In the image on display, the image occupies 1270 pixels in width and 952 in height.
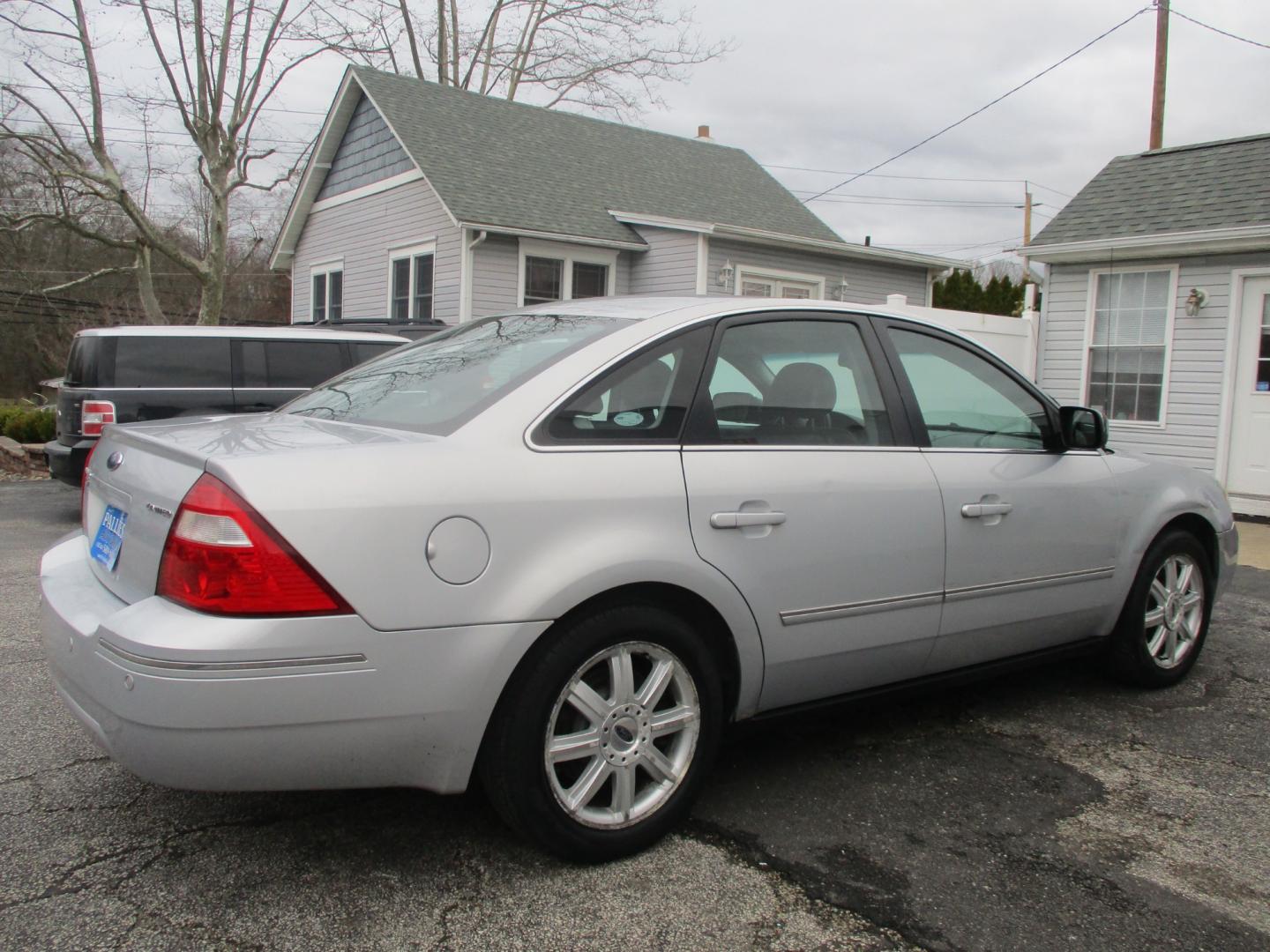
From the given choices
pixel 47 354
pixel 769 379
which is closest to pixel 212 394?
pixel 769 379

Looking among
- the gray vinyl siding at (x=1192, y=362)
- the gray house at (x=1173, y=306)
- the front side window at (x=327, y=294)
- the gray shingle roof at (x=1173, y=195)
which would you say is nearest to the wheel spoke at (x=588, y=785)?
the gray vinyl siding at (x=1192, y=362)

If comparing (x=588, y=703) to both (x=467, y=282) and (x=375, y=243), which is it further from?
(x=375, y=243)

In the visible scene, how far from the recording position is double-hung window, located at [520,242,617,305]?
1545 centimetres

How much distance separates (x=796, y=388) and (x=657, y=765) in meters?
1.26

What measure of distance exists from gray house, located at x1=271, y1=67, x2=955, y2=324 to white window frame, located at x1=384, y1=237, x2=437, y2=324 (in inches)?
1.2

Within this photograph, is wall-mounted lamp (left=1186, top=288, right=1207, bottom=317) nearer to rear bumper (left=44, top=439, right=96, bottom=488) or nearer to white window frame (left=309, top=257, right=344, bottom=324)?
rear bumper (left=44, top=439, right=96, bottom=488)

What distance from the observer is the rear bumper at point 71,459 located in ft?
26.8

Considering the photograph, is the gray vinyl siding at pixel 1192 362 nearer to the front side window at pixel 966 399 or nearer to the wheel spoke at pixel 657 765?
the front side window at pixel 966 399

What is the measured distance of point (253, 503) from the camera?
2.29m

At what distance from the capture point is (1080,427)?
13.0 feet

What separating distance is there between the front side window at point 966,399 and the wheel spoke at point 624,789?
1.59 meters

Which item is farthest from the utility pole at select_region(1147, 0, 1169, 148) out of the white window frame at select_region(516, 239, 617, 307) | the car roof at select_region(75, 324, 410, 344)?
the car roof at select_region(75, 324, 410, 344)

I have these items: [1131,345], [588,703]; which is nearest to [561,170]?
[1131,345]

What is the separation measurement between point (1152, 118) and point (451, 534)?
59.7 ft
